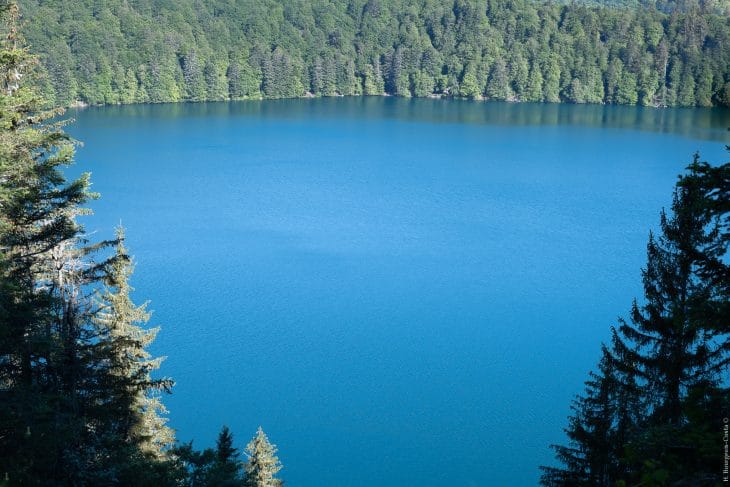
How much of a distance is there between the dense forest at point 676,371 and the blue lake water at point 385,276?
9538 mm

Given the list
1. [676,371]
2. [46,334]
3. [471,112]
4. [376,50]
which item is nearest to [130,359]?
[46,334]

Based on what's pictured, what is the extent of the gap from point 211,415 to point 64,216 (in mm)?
14160

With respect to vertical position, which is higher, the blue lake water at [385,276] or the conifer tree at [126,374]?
the blue lake water at [385,276]

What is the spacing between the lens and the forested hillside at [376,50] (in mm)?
91312

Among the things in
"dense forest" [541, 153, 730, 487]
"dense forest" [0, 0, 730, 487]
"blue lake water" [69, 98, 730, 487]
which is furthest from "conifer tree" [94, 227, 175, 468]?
"blue lake water" [69, 98, 730, 487]

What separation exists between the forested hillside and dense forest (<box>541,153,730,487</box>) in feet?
274

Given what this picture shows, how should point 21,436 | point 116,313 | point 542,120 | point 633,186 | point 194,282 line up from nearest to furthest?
point 21,436
point 116,313
point 194,282
point 633,186
point 542,120

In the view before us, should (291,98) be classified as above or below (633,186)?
above

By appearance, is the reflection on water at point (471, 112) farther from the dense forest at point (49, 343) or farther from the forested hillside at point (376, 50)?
the dense forest at point (49, 343)

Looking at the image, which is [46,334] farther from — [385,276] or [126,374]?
[385,276]

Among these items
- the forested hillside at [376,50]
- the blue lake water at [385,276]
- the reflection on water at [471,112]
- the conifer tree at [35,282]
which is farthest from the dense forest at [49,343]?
the forested hillside at [376,50]

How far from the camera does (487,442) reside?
884 inches

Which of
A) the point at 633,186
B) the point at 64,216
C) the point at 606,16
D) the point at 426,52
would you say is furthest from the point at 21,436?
the point at 606,16

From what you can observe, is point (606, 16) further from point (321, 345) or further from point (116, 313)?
point (116, 313)
